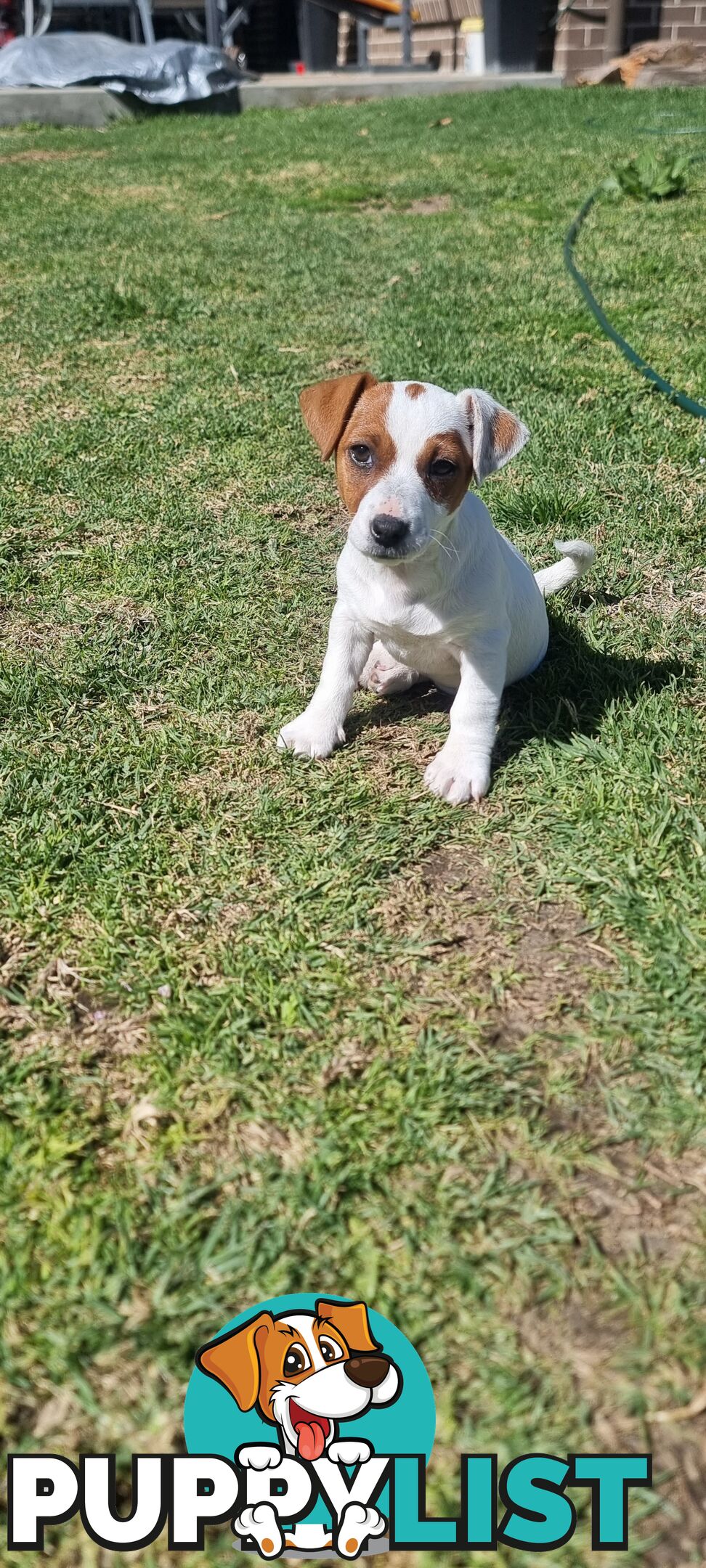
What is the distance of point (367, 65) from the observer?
19.2 meters

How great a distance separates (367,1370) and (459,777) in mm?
1499

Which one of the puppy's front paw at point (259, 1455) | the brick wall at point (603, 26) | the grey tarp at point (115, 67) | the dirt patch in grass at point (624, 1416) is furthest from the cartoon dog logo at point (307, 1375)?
the brick wall at point (603, 26)

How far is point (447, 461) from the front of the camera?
2541 mm

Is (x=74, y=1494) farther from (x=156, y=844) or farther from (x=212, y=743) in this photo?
(x=212, y=743)

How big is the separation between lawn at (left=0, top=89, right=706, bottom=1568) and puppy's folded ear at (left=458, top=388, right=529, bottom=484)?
81 centimetres

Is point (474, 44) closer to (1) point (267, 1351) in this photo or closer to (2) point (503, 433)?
(2) point (503, 433)

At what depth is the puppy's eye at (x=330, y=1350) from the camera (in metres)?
1.73

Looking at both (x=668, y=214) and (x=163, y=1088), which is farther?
(x=668, y=214)

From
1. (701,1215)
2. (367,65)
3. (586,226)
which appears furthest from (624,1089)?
(367,65)

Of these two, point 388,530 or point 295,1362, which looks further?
point 388,530

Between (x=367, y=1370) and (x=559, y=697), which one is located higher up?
(x=559, y=697)

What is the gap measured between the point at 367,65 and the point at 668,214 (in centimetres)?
1349

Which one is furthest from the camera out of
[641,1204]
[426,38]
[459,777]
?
[426,38]

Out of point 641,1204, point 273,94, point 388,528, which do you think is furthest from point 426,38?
point 641,1204
